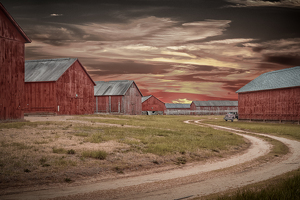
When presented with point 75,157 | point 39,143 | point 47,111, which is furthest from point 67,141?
point 47,111

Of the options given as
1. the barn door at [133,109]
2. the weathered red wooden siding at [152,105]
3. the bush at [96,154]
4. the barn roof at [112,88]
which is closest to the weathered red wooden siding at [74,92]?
the barn roof at [112,88]

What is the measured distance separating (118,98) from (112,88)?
382 centimetres

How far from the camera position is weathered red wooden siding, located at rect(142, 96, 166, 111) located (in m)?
86.4

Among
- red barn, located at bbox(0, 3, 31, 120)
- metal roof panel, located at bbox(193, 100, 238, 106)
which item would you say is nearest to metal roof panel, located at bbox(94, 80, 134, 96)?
red barn, located at bbox(0, 3, 31, 120)

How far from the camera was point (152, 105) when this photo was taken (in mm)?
87438

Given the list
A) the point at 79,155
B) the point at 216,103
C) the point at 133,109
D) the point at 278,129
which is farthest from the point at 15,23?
the point at 216,103

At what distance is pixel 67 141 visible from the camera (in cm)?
1609

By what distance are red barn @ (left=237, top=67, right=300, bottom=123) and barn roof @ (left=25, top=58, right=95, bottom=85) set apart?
3276cm

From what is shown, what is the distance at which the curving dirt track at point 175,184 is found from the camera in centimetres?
795

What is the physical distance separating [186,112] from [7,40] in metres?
83.0

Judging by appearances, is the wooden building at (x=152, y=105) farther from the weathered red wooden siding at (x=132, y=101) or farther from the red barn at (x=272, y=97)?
the red barn at (x=272, y=97)

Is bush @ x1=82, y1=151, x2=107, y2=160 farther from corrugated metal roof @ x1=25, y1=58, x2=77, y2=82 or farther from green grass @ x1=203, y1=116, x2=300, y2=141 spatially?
corrugated metal roof @ x1=25, y1=58, x2=77, y2=82

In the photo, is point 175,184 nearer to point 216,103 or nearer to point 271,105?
point 271,105

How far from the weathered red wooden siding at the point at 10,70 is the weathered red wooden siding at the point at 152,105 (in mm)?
61088
